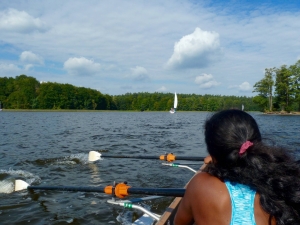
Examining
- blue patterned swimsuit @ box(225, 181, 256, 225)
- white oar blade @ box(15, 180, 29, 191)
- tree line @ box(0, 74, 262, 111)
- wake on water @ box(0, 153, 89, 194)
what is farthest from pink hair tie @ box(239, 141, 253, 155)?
tree line @ box(0, 74, 262, 111)

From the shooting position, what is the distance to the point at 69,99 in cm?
11569

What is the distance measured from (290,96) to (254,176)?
66.5 m

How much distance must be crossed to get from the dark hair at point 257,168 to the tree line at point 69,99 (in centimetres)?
9462

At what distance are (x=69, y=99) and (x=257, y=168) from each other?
119m

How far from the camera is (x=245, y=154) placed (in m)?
2.07

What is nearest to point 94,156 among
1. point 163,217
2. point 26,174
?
point 26,174

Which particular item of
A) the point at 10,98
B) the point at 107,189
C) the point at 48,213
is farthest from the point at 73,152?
the point at 10,98

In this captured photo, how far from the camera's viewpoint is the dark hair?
6.73 ft

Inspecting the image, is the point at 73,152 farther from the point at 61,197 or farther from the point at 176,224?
the point at 176,224

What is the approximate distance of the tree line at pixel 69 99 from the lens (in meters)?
103

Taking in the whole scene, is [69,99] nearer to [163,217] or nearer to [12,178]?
[12,178]

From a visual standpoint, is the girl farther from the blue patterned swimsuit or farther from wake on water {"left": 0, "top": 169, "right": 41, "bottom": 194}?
wake on water {"left": 0, "top": 169, "right": 41, "bottom": 194}

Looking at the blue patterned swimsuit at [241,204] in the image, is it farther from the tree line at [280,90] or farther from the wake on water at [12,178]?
the tree line at [280,90]

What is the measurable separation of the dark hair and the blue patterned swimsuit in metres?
0.05
